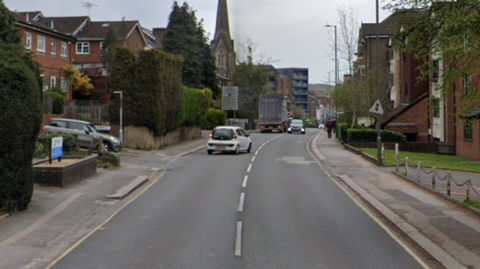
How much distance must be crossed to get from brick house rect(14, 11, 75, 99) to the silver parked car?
→ 1417 cm

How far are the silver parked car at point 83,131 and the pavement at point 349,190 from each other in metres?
5.20

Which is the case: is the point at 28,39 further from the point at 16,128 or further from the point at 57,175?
the point at 16,128

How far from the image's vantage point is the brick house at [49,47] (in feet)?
140

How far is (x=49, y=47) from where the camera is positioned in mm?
45781

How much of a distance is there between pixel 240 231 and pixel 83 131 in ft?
63.7

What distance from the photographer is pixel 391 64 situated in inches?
2159

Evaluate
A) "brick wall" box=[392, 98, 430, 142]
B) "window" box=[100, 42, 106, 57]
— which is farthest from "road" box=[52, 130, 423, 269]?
"window" box=[100, 42, 106, 57]

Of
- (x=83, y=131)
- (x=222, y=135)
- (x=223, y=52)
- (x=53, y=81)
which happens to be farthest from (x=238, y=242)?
(x=223, y=52)

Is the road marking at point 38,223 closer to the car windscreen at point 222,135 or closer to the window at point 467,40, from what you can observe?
the window at point 467,40

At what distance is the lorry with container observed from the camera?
6134 cm

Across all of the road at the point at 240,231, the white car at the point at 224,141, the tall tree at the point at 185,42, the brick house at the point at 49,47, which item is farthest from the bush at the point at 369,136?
the tall tree at the point at 185,42

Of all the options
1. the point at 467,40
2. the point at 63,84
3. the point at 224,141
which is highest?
the point at 63,84

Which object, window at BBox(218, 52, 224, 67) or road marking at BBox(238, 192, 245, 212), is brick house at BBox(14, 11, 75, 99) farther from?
window at BBox(218, 52, 224, 67)

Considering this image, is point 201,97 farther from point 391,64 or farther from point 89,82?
point 391,64
